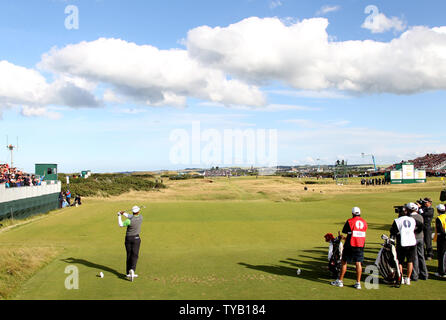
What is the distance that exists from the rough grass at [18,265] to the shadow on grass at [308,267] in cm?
668

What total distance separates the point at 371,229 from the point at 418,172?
227 ft

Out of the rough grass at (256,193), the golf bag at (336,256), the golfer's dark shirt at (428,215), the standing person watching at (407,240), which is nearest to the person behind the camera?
the standing person watching at (407,240)

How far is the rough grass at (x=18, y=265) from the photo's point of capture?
1004 centimetres

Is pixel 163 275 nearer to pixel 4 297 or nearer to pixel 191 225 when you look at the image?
pixel 4 297

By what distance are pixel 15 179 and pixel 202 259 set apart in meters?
29.7

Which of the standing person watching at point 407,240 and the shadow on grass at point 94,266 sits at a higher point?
the standing person watching at point 407,240

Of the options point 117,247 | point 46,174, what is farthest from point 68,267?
point 46,174

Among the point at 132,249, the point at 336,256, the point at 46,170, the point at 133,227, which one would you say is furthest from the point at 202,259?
the point at 46,170

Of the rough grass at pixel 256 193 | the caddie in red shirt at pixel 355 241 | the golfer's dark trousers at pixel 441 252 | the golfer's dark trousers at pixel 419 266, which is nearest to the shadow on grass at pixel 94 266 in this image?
the caddie in red shirt at pixel 355 241

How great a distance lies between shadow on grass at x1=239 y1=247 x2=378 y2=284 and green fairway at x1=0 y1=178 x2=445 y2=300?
31 millimetres

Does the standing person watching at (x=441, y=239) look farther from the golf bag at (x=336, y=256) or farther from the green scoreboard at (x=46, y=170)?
the green scoreboard at (x=46, y=170)

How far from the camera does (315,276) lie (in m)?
10.8
